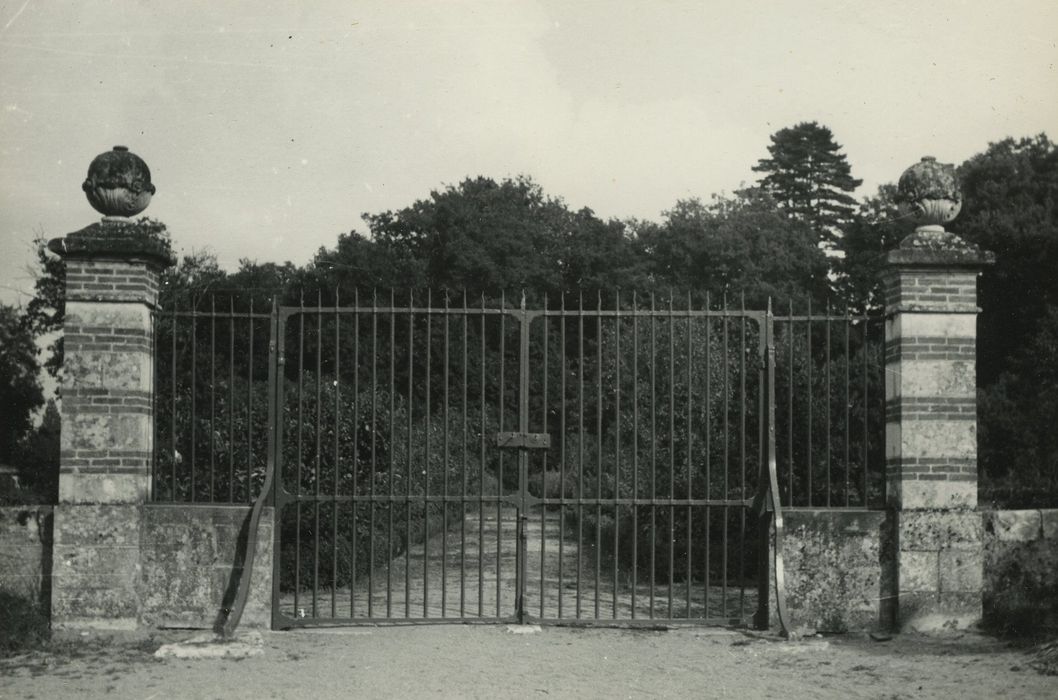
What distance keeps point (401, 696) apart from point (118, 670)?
1885 mm

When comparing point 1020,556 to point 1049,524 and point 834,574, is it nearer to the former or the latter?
point 1049,524

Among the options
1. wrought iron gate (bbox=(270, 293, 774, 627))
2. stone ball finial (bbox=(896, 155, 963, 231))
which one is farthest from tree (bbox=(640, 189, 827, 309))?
stone ball finial (bbox=(896, 155, 963, 231))

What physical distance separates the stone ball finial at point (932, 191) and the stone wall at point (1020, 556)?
221 centimetres

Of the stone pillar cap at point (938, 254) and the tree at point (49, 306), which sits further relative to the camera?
the tree at point (49, 306)

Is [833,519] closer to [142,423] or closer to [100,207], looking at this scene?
[142,423]

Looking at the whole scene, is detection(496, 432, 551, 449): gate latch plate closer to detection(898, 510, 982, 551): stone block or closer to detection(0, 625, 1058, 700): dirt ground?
detection(0, 625, 1058, 700): dirt ground

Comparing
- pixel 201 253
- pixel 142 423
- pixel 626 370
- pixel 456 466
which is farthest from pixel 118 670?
pixel 201 253

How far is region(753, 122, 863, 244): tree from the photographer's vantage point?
4247cm

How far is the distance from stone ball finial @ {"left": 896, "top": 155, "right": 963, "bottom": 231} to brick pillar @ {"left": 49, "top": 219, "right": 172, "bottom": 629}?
18.2 ft

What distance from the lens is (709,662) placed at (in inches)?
268

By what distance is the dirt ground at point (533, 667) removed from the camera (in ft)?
19.8

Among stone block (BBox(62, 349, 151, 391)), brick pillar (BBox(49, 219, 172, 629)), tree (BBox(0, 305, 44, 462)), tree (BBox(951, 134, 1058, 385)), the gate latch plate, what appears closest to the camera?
brick pillar (BBox(49, 219, 172, 629))

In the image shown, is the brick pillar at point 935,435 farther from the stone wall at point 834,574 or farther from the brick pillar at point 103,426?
the brick pillar at point 103,426

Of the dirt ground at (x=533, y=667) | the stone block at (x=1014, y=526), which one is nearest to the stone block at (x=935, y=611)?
the dirt ground at (x=533, y=667)
